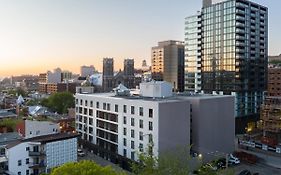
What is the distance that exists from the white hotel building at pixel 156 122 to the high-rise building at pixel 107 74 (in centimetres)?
10093

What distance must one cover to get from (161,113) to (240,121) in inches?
1789

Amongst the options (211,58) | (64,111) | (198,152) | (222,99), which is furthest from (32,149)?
(211,58)

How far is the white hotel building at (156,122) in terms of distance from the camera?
41562mm

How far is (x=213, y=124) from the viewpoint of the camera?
1891 inches

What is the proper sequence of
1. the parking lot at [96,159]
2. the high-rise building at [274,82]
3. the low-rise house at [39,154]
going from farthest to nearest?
the high-rise building at [274,82] → the parking lot at [96,159] → the low-rise house at [39,154]

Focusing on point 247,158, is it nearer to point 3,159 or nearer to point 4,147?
point 3,159

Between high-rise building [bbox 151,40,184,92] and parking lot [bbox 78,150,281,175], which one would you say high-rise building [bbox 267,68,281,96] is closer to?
high-rise building [bbox 151,40,184,92]

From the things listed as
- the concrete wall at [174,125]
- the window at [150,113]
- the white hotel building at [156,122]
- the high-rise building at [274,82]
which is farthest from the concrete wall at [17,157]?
the high-rise building at [274,82]

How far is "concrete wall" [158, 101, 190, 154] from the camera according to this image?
40969 mm

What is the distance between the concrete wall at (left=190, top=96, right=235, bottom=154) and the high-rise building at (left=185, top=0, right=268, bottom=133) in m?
30.0

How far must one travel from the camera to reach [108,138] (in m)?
51.0

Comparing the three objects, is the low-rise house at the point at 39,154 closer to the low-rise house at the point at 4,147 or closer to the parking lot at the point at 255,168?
the low-rise house at the point at 4,147

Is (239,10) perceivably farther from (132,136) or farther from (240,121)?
(132,136)

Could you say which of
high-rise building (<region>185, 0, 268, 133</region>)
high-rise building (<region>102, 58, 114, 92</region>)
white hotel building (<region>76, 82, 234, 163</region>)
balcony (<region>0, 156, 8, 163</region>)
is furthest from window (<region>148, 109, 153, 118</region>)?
high-rise building (<region>102, 58, 114, 92</region>)
